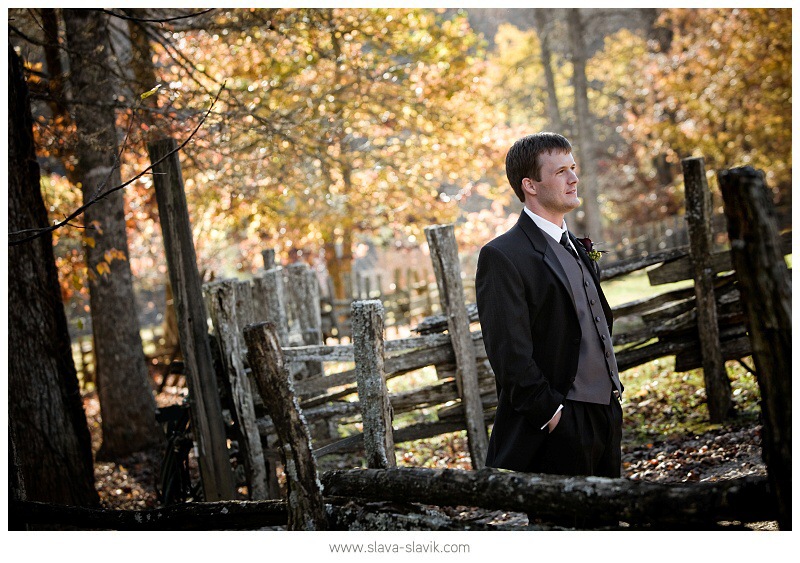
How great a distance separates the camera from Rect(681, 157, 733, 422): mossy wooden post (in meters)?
5.53

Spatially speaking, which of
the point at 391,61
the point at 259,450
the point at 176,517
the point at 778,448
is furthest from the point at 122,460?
the point at 778,448

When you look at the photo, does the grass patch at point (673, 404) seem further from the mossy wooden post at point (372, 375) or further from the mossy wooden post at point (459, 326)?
the mossy wooden post at point (372, 375)

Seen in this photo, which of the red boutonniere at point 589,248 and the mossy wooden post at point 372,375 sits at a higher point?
the red boutonniere at point 589,248

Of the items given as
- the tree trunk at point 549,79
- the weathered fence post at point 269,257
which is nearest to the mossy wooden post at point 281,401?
the weathered fence post at point 269,257

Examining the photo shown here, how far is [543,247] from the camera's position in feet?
9.45

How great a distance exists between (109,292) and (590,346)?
6349 millimetres

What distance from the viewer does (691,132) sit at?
→ 633 inches

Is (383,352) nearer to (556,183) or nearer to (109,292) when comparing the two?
(556,183)

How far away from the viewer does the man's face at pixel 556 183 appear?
113 inches

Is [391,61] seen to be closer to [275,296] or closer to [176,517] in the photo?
[275,296]

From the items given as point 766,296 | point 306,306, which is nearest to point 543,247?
point 766,296

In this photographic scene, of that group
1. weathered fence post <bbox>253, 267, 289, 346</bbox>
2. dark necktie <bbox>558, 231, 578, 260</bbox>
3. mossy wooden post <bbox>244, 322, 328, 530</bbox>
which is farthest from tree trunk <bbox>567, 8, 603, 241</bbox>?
mossy wooden post <bbox>244, 322, 328, 530</bbox>

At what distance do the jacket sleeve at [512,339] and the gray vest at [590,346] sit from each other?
13cm

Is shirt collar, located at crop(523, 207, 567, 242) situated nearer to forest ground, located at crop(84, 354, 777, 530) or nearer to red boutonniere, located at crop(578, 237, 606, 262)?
red boutonniere, located at crop(578, 237, 606, 262)
